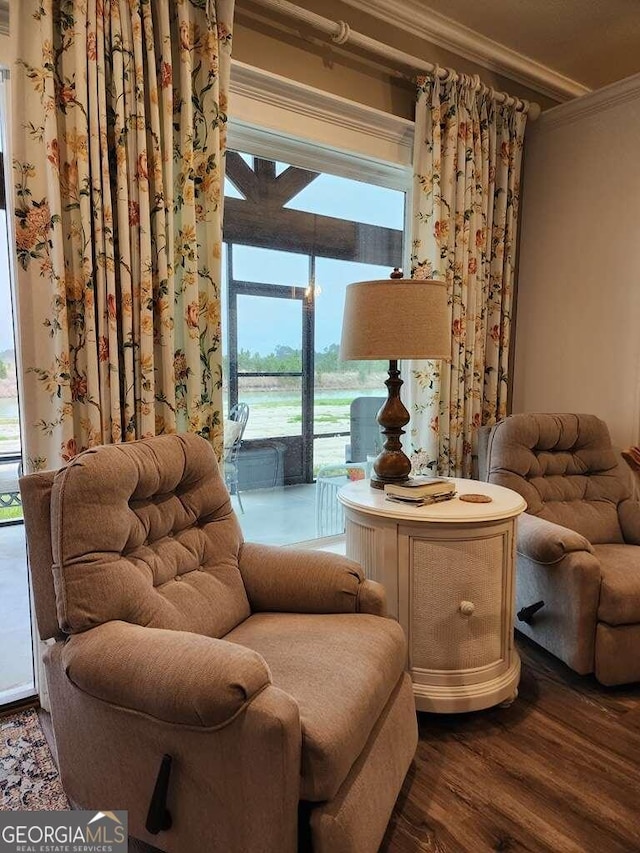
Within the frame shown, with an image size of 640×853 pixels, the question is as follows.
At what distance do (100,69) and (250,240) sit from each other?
86 centimetres

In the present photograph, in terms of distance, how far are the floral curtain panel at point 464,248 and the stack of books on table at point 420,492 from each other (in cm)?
75

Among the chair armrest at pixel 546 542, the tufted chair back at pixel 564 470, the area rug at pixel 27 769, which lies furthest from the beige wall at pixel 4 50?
the chair armrest at pixel 546 542

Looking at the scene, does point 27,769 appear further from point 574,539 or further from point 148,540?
point 574,539

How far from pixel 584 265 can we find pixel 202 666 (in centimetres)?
279

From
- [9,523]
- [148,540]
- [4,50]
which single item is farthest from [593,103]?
[9,523]

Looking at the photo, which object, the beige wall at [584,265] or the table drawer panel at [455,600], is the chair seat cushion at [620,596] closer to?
the table drawer panel at [455,600]

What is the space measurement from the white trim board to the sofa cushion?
135cm

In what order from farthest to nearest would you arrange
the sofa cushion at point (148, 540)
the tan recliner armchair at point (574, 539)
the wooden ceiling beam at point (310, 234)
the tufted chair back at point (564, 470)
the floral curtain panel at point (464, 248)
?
the floral curtain panel at point (464, 248), the tufted chair back at point (564, 470), the wooden ceiling beam at point (310, 234), the tan recliner armchair at point (574, 539), the sofa cushion at point (148, 540)

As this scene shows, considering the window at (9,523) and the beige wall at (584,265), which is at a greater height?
the beige wall at (584,265)

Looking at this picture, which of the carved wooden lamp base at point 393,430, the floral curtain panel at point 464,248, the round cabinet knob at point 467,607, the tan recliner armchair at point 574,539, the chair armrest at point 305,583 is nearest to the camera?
the chair armrest at point 305,583

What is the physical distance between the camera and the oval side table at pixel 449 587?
1.84 metres

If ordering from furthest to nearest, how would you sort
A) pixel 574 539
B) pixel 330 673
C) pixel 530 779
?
pixel 574 539 < pixel 530 779 < pixel 330 673

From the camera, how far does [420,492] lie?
1969mm

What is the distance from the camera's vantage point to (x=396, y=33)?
2561 millimetres
